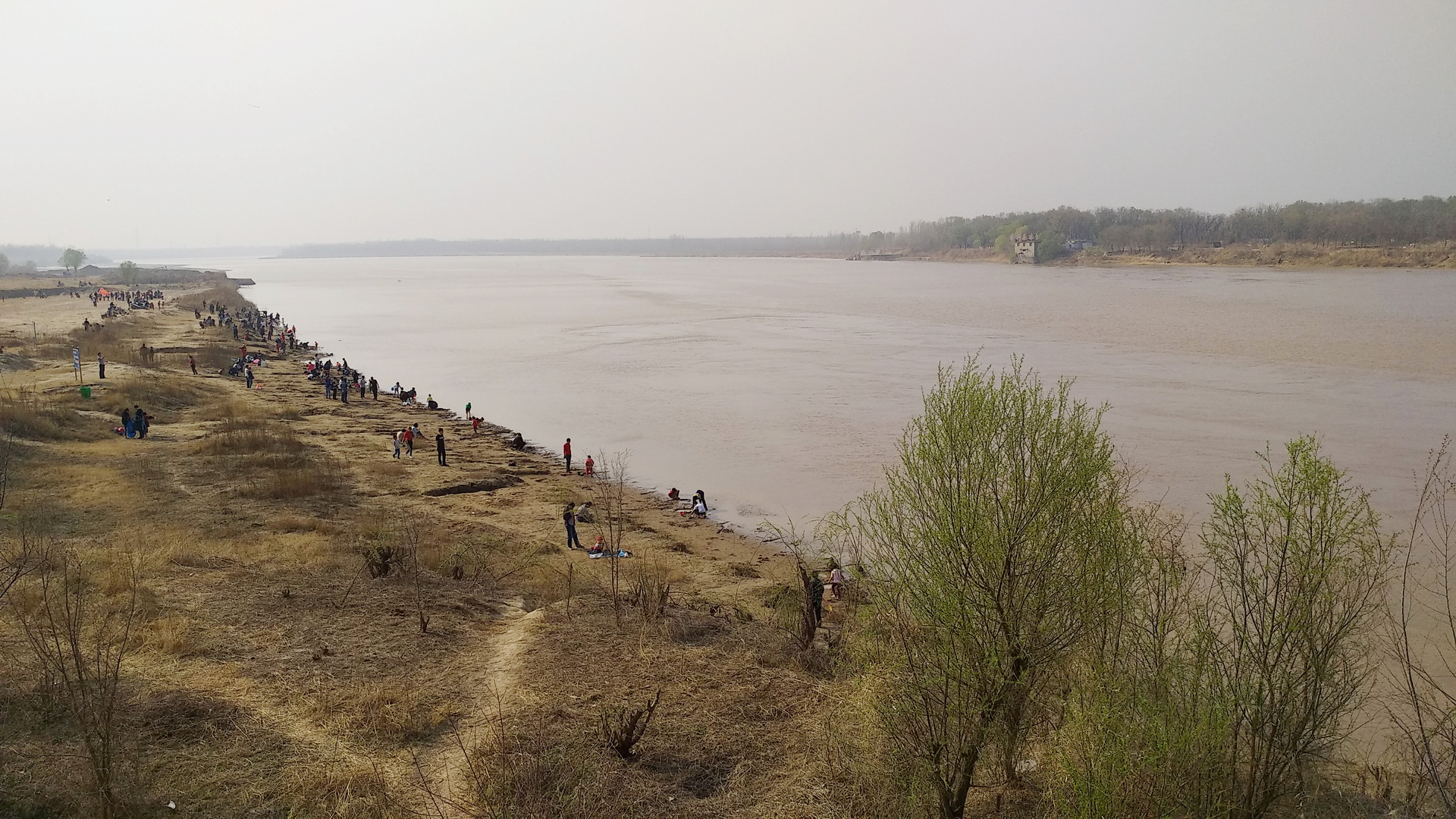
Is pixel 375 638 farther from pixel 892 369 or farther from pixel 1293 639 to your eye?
pixel 892 369

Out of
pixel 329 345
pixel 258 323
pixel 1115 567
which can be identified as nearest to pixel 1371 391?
pixel 1115 567

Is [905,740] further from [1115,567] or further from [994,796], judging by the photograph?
[1115,567]

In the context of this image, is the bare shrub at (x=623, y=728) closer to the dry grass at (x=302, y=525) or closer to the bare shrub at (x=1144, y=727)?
the bare shrub at (x=1144, y=727)

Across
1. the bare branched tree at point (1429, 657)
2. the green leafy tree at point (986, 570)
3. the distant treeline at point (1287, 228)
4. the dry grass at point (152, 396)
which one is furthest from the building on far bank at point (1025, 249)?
the green leafy tree at point (986, 570)

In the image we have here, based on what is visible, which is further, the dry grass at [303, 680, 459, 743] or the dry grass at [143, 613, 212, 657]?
the dry grass at [143, 613, 212, 657]

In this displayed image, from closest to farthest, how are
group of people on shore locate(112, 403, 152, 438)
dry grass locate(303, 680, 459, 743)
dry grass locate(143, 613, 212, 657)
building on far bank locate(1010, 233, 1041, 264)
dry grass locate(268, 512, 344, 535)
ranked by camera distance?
1. dry grass locate(303, 680, 459, 743)
2. dry grass locate(143, 613, 212, 657)
3. dry grass locate(268, 512, 344, 535)
4. group of people on shore locate(112, 403, 152, 438)
5. building on far bank locate(1010, 233, 1041, 264)

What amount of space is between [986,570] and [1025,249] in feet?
626

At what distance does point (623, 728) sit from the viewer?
9.85 m

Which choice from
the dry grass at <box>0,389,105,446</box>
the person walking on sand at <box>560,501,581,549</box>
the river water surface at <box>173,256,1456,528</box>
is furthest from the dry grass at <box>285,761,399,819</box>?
the dry grass at <box>0,389,105,446</box>

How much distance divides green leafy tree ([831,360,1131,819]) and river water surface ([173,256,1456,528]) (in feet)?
46.7

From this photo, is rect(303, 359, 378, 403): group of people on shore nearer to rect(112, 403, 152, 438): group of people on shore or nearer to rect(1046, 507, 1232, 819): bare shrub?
rect(112, 403, 152, 438): group of people on shore

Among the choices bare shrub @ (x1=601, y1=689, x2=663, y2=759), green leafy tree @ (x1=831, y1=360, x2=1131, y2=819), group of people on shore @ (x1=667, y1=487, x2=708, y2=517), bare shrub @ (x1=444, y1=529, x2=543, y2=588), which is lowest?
group of people on shore @ (x1=667, y1=487, x2=708, y2=517)

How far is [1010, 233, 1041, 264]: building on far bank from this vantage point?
181000 mm

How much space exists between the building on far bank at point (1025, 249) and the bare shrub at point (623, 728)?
7310 inches
